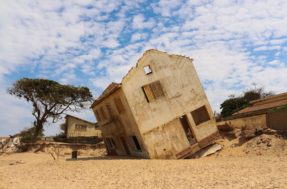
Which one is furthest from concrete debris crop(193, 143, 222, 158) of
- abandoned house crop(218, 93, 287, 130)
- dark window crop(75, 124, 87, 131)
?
dark window crop(75, 124, 87, 131)

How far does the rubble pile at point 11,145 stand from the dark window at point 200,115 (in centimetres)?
2717

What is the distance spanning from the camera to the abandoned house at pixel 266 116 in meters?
23.8

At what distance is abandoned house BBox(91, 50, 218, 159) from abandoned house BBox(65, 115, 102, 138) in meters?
26.5

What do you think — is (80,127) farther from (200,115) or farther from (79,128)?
(200,115)

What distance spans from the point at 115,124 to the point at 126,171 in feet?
34.7

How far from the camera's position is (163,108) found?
2467cm

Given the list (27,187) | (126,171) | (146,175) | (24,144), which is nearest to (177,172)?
(146,175)

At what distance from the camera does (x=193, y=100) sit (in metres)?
26.0

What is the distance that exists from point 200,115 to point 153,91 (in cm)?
447

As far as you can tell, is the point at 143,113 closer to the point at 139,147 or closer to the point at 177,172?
the point at 139,147

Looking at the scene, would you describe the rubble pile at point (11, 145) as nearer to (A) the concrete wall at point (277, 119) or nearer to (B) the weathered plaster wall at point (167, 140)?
(B) the weathered plaster wall at point (167, 140)

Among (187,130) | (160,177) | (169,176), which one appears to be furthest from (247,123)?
(160,177)

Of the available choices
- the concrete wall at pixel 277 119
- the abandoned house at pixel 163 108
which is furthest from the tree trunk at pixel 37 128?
the concrete wall at pixel 277 119

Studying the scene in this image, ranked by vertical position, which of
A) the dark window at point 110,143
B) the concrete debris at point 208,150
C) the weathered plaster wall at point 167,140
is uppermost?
the dark window at point 110,143
